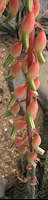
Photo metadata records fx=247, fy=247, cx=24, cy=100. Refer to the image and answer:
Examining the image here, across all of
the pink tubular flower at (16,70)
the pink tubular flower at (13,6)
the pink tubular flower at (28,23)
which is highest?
the pink tubular flower at (13,6)

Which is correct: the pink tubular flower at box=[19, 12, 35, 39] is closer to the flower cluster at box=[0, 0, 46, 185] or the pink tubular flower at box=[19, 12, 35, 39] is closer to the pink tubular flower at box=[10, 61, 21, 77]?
the flower cluster at box=[0, 0, 46, 185]

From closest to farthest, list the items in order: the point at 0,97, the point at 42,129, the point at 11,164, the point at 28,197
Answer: the point at 28,197
the point at 11,164
the point at 42,129
the point at 0,97

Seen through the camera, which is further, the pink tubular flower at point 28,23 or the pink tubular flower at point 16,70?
the pink tubular flower at point 16,70

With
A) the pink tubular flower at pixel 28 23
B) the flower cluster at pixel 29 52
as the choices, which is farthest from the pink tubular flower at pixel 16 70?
the pink tubular flower at pixel 28 23

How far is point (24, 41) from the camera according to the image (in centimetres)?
49

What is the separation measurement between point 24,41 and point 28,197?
0.90m

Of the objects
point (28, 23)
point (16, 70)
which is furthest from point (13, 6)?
point (16, 70)

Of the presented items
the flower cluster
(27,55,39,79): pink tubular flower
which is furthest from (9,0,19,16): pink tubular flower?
(27,55,39,79): pink tubular flower

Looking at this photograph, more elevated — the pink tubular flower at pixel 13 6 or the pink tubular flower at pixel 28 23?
the pink tubular flower at pixel 13 6

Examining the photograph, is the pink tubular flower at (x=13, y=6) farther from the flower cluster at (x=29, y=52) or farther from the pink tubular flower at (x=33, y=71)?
the pink tubular flower at (x=33, y=71)

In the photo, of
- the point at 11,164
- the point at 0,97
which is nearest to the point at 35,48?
the point at 11,164

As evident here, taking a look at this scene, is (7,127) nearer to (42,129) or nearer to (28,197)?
(42,129)

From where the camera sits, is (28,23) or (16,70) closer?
(28,23)

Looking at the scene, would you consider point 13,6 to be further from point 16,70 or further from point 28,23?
point 16,70
